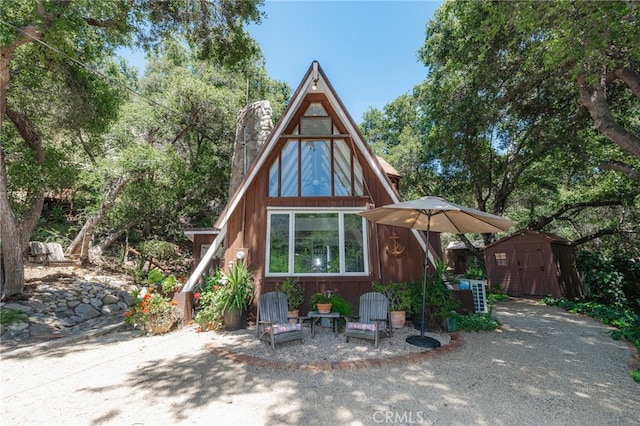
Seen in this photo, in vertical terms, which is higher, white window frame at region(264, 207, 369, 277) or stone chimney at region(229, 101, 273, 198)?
stone chimney at region(229, 101, 273, 198)

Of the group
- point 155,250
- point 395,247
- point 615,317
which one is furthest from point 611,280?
point 155,250

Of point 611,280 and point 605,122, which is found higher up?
point 605,122

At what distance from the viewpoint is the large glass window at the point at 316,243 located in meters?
6.93

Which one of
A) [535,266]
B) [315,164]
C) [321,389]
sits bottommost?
[321,389]

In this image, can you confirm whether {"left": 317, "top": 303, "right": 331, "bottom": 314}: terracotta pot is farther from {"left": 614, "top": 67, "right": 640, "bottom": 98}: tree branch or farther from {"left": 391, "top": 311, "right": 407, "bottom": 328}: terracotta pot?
{"left": 614, "top": 67, "right": 640, "bottom": 98}: tree branch

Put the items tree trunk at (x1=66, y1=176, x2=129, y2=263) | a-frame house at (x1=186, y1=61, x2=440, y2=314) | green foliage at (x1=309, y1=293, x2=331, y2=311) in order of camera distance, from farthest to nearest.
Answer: tree trunk at (x1=66, y1=176, x2=129, y2=263), a-frame house at (x1=186, y1=61, x2=440, y2=314), green foliage at (x1=309, y1=293, x2=331, y2=311)

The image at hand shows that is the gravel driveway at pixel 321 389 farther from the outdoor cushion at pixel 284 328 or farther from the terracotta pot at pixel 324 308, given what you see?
the terracotta pot at pixel 324 308

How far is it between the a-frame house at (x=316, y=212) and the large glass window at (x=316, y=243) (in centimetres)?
2

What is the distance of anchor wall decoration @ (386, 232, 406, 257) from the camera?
6922mm

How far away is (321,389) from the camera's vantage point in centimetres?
353

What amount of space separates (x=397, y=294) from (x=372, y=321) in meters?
1.20

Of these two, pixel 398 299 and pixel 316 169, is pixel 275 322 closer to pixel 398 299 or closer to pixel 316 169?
pixel 398 299

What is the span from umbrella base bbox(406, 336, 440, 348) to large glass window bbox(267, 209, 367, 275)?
1.94 meters

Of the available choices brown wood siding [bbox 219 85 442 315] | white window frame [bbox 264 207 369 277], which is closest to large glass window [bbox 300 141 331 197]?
brown wood siding [bbox 219 85 442 315]
